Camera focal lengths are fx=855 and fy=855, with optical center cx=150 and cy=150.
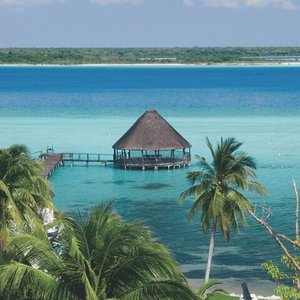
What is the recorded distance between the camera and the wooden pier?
162ft

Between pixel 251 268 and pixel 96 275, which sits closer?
pixel 96 275

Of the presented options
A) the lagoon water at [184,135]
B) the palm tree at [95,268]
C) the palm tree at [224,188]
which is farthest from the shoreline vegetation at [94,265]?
the lagoon water at [184,135]

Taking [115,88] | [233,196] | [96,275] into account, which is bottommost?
[115,88]

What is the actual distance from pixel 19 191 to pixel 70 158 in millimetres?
35857

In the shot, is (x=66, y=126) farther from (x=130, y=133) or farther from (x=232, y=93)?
(x=232, y=93)

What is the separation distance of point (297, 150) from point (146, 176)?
1403cm

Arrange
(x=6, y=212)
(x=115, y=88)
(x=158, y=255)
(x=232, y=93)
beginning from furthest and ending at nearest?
(x=115, y=88) < (x=232, y=93) < (x=6, y=212) < (x=158, y=255)

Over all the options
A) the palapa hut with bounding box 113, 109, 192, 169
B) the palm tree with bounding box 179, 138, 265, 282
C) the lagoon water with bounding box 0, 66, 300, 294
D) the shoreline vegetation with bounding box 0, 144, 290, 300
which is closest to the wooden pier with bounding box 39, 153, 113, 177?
the lagoon water with bounding box 0, 66, 300, 294

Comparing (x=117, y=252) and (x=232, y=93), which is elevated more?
(x=117, y=252)

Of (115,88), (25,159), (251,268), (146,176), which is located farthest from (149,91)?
(25,159)

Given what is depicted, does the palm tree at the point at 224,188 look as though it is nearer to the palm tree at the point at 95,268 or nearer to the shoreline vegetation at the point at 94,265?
the shoreline vegetation at the point at 94,265

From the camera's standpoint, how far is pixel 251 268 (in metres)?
26.6

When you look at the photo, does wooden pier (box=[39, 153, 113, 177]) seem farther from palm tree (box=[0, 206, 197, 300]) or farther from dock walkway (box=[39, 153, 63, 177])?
palm tree (box=[0, 206, 197, 300])

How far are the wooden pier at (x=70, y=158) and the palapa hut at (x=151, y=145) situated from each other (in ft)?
7.09
